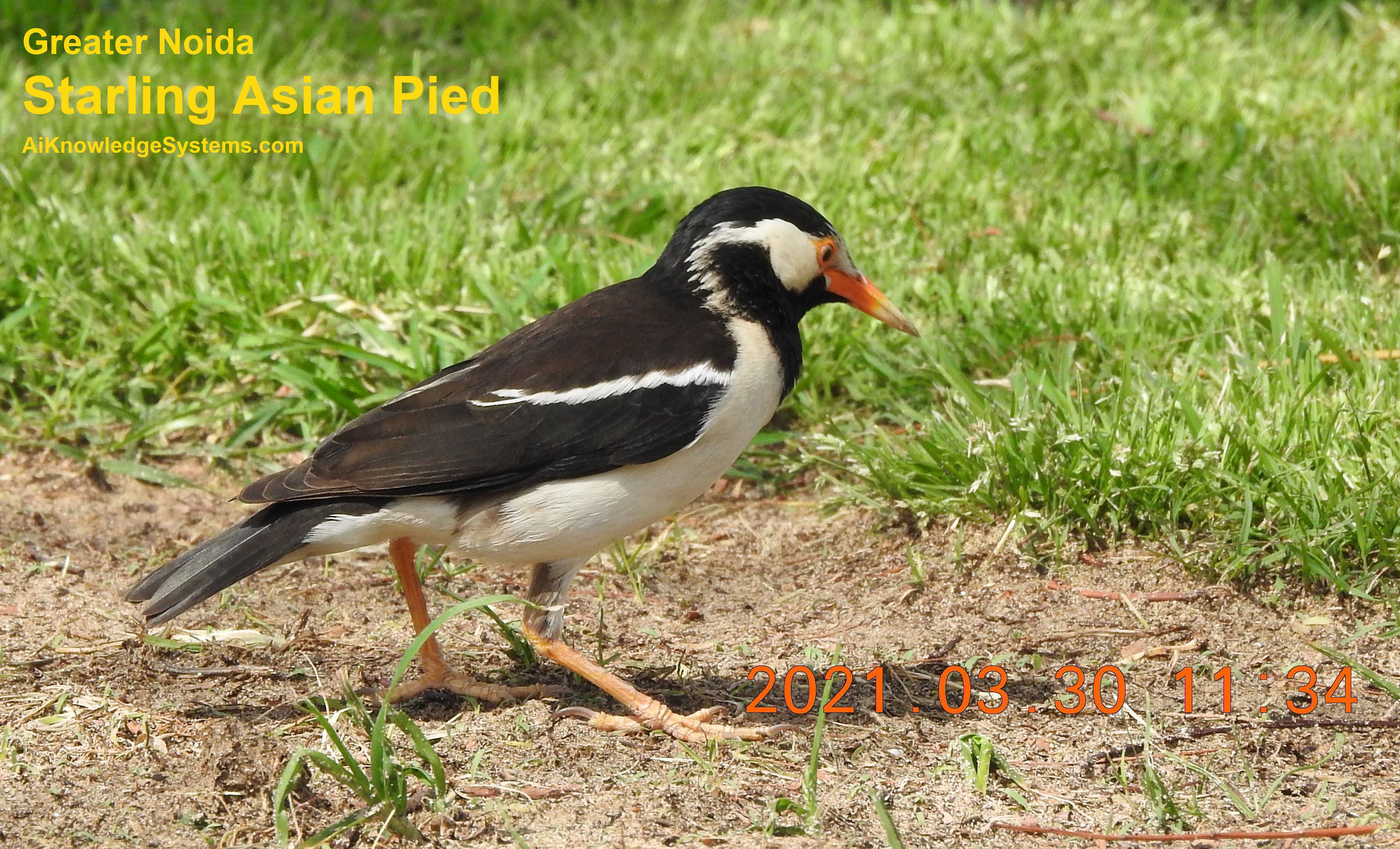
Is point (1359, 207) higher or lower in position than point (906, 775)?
higher

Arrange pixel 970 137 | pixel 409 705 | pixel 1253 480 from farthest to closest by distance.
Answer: pixel 970 137, pixel 1253 480, pixel 409 705

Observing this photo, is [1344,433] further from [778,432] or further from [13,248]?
[13,248]

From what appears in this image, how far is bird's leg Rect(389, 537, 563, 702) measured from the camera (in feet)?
13.5

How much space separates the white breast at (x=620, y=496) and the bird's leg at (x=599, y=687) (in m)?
0.18

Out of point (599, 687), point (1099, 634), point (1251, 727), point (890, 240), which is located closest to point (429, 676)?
point (599, 687)

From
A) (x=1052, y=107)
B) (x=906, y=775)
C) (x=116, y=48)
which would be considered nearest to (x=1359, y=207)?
(x=1052, y=107)

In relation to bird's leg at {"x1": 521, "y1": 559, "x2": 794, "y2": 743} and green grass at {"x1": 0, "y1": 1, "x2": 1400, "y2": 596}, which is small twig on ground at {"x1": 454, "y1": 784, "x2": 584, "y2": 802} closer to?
bird's leg at {"x1": 521, "y1": 559, "x2": 794, "y2": 743}

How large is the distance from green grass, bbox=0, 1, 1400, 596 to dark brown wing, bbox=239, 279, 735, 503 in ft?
4.06

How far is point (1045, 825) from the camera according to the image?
3.42 meters

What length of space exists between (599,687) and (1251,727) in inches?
67.7

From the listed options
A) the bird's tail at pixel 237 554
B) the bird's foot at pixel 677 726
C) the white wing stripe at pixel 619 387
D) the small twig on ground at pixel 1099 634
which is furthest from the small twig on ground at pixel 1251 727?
the bird's tail at pixel 237 554

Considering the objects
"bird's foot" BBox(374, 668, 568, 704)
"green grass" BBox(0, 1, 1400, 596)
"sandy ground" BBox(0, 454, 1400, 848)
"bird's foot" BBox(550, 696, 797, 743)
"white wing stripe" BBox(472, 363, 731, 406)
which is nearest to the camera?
"sandy ground" BBox(0, 454, 1400, 848)

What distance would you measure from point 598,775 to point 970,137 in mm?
4853
